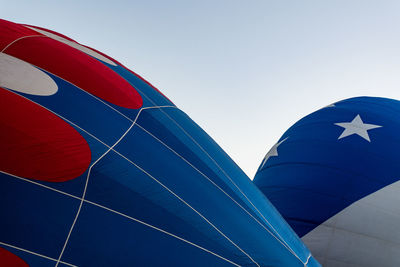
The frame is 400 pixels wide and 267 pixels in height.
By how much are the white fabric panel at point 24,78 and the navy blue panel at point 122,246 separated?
107 cm

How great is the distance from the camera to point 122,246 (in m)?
2.20

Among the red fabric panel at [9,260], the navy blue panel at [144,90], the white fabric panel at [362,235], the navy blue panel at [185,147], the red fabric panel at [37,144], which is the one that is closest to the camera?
the red fabric panel at [9,260]

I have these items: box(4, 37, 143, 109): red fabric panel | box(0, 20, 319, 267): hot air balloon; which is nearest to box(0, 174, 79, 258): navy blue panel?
box(0, 20, 319, 267): hot air balloon

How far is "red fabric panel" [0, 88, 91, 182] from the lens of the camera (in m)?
2.24

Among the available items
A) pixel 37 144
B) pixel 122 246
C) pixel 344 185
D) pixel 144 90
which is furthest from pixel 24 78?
pixel 344 185

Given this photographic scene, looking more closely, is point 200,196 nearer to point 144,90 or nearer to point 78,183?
point 78,183

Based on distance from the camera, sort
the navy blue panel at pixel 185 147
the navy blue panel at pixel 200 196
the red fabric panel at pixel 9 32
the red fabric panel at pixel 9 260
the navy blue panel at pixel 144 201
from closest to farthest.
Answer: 1. the red fabric panel at pixel 9 260
2. the navy blue panel at pixel 144 201
3. the navy blue panel at pixel 200 196
4. the navy blue panel at pixel 185 147
5. the red fabric panel at pixel 9 32

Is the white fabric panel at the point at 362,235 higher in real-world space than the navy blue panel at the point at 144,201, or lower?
higher

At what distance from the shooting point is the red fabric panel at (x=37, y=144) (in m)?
2.24

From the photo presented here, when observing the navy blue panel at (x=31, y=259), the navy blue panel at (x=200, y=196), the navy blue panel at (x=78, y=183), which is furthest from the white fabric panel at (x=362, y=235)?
the navy blue panel at (x=31, y=259)

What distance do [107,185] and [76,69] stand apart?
1.41 meters

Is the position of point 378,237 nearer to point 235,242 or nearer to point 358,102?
point 358,102

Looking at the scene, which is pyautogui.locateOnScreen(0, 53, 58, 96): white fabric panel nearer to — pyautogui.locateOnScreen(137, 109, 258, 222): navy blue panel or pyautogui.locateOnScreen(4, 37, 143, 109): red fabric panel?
pyautogui.locateOnScreen(4, 37, 143, 109): red fabric panel

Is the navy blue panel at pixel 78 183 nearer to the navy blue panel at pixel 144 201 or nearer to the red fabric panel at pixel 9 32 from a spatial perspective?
the navy blue panel at pixel 144 201
